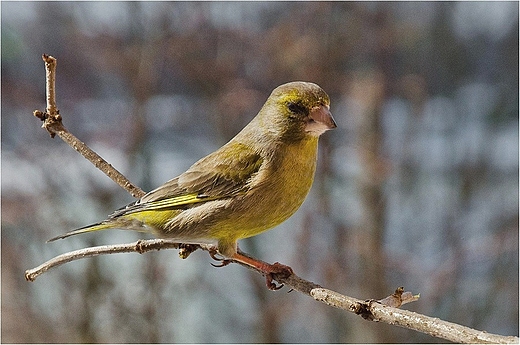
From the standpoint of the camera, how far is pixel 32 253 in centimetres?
303

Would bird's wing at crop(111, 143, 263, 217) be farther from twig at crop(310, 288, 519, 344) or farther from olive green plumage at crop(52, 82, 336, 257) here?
twig at crop(310, 288, 519, 344)

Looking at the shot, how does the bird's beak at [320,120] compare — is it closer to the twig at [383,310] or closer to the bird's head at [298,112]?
the bird's head at [298,112]

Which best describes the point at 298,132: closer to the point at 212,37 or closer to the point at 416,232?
the point at 212,37

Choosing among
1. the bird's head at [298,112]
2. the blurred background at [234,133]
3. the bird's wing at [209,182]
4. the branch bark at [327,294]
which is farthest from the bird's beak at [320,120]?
the blurred background at [234,133]

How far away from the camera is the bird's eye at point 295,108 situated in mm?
1294

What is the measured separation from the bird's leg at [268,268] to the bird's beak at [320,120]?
300mm

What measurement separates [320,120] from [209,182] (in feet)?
1.05

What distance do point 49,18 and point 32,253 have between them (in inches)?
43.3

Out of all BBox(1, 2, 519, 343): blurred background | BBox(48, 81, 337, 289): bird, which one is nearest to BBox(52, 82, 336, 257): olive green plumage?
BBox(48, 81, 337, 289): bird

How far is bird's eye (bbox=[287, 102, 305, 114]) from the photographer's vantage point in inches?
50.9

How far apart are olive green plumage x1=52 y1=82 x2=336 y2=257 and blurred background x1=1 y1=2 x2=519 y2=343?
4.77 ft

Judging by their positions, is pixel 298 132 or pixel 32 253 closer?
pixel 298 132

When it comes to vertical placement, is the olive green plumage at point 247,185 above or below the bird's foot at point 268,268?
above

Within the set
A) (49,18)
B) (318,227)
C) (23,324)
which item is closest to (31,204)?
(23,324)
